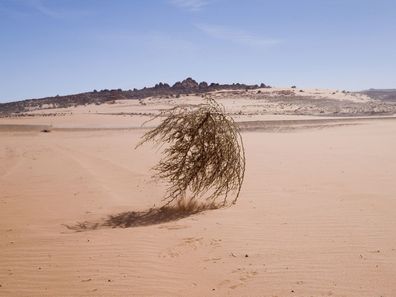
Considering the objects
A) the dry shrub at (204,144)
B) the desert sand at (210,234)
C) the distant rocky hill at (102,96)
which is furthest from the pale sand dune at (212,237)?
the distant rocky hill at (102,96)

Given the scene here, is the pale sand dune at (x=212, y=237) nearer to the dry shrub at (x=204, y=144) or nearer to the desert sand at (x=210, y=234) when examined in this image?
the desert sand at (x=210, y=234)

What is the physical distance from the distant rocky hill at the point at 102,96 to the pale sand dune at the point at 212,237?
35.5 meters

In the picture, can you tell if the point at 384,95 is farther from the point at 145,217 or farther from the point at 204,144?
the point at 145,217

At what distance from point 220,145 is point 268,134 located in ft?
48.1

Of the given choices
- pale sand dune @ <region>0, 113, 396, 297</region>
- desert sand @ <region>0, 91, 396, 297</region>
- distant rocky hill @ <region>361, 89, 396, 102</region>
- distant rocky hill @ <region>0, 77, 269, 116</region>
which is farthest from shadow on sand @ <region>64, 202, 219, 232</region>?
distant rocky hill @ <region>361, 89, 396, 102</region>

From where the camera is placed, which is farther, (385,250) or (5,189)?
(5,189)

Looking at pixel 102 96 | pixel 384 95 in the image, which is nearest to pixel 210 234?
pixel 102 96

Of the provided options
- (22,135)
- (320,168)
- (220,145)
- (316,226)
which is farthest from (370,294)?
(22,135)

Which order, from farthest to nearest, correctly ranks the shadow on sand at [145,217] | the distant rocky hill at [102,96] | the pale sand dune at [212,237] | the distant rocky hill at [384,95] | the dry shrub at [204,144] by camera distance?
the distant rocky hill at [384,95] → the distant rocky hill at [102,96] → the dry shrub at [204,144] → the shadow on sand at [145,217] → the pale sand dune at [212,237]

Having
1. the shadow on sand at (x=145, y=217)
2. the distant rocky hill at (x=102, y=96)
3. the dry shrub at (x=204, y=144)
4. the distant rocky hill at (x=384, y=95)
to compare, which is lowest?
the shadow on sand at (x=145, y=217)

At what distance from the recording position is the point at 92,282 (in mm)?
4570

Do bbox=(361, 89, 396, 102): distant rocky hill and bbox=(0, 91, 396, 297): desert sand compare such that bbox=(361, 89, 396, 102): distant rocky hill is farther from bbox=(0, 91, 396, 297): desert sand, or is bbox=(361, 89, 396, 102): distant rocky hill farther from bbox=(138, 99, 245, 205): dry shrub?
bbox=(138, 99, 245, 205): dry shrub

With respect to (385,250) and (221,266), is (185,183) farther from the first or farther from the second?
(385,250)

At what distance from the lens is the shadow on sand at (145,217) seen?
6.91 m
